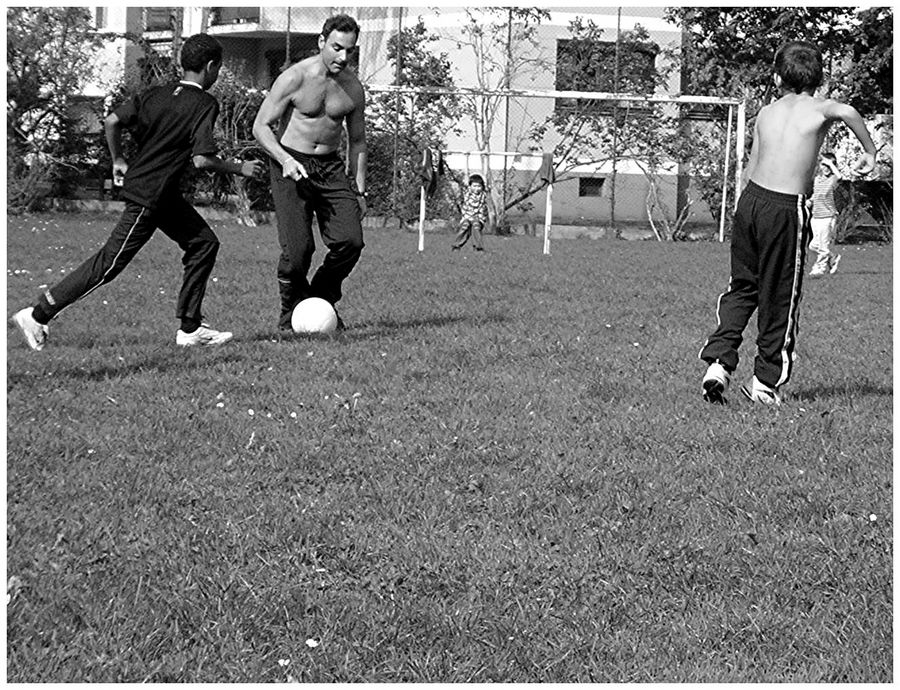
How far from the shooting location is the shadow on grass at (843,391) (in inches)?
279

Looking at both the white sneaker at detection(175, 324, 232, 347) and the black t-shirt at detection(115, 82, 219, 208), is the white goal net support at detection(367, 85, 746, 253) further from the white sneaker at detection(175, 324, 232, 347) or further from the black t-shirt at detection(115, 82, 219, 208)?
the black t-shirt at detection(115, 82, 219, 208)

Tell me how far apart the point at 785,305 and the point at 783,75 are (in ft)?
3.69

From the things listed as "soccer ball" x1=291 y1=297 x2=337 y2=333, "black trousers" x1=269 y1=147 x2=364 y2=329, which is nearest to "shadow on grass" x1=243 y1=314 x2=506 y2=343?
"soccer ball" x1=291 y1=297 x2=337 y2=333

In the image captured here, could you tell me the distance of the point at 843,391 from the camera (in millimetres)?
7270

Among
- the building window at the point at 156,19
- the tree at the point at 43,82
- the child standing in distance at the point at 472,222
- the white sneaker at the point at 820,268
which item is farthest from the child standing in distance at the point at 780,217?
the building window at the point at 156,19

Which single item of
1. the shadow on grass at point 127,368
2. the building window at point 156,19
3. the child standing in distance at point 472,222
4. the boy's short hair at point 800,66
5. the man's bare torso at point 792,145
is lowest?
the shadow on grass at point 127,368

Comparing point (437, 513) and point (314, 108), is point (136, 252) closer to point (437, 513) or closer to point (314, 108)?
point (314, 108)

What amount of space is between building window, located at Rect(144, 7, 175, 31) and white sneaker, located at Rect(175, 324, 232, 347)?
27.1m

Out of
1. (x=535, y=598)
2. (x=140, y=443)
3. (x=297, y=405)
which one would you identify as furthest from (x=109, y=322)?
(x=535, y=598)

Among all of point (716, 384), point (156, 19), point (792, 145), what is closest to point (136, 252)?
point (716, 384)

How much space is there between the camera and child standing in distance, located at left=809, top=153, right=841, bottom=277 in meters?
17.3

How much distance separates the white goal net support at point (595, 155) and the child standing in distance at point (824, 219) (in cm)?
1005

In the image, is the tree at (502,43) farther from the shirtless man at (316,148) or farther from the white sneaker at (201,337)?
the white sneaker at (201,337)

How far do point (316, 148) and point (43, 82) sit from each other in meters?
21.2
